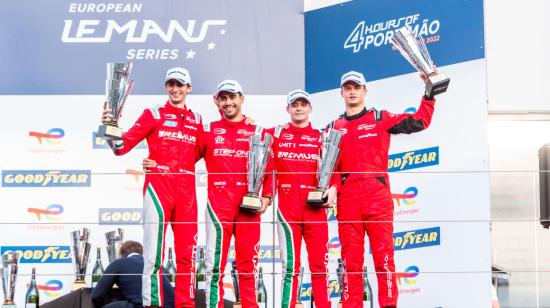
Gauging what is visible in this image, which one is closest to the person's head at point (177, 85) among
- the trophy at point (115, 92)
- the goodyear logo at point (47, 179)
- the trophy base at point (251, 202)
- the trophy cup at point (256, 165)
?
the trophy at point (115, 92)

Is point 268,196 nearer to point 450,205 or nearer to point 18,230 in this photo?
point 450,205

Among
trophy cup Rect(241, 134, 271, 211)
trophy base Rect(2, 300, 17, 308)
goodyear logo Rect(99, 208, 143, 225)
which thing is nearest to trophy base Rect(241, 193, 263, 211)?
trophy cup Rect(241, 134, 271, 211)

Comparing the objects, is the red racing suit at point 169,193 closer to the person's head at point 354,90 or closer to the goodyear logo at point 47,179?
the person's head at point 354,90

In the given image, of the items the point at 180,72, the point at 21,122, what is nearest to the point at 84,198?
the point at 21,122

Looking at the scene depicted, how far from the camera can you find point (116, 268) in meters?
4.30

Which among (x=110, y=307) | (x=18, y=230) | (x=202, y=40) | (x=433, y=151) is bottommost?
(x=110, y=307)

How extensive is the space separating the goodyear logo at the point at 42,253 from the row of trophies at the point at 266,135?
149 centimetres

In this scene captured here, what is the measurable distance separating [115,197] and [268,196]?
142 centimetres

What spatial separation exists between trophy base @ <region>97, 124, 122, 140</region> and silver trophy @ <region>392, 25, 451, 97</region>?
1223 millimetres

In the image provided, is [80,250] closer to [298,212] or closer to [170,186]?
[170,186]

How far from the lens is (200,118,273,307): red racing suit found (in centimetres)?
412

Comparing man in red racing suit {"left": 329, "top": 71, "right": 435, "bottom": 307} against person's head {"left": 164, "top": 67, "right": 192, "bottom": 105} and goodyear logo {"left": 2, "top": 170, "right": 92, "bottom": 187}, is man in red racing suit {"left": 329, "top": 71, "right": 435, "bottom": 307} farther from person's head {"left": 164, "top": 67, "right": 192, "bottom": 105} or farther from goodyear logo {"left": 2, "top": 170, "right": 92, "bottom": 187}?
goodyear logo {"left": 2, "top": 170, "right": 92, "bottom": 187}

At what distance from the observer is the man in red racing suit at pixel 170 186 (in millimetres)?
4094

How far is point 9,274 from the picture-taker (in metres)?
4.85
